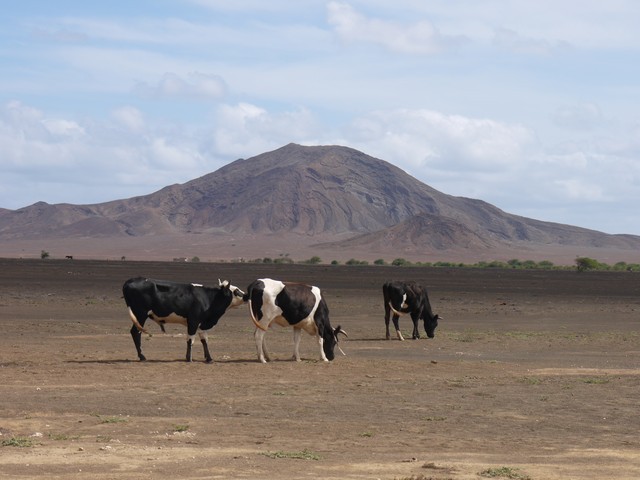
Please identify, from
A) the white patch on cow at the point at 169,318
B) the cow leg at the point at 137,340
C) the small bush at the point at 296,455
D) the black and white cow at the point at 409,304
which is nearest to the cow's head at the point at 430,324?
the black and white cow at the point at 409,304

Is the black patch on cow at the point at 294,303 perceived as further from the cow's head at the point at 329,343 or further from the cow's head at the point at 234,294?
the cow's head at the point at 234,294

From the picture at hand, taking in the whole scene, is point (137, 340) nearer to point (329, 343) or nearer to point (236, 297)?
point (236, 297)

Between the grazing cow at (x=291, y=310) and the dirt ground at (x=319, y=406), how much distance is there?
558 millimetres

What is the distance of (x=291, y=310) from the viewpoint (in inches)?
921

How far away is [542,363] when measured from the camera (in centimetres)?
2412

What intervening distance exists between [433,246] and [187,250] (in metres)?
40.8

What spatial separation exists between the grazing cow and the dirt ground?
0.56 meters

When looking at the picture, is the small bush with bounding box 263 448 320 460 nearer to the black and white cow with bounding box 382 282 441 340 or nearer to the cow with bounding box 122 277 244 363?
the cow with bounding box 122 277 244 363

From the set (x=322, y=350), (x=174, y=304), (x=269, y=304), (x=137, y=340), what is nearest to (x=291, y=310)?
(x=269, y=304)

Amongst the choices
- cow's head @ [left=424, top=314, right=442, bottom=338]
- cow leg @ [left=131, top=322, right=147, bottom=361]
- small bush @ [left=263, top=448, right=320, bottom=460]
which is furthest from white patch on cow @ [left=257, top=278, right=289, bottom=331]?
small bush @ [left=263, top=448, right=320, bottom=460]

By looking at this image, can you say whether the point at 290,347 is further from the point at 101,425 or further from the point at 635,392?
the point at 101,425

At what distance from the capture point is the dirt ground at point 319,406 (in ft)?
41.2

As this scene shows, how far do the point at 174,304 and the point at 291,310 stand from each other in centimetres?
234

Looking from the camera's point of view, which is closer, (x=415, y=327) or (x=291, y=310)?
(x=291, y=310)
